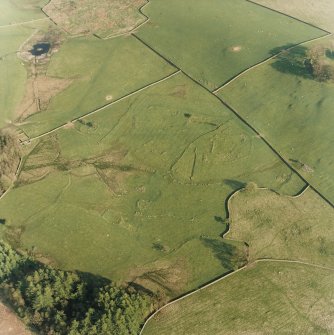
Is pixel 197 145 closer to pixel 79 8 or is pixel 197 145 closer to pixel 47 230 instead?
pixel 47 230

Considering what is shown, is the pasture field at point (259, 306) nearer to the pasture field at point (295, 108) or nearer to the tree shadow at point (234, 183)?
the tree shadow at point (234, 183)

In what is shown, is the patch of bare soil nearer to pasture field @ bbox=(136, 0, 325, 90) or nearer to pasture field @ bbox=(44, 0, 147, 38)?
pasture field @ bbox=(136, 0, 325, 90)

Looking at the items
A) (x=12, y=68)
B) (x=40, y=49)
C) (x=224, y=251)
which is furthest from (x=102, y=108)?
(x=224, y=251)

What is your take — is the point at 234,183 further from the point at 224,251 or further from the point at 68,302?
the point at 68,302

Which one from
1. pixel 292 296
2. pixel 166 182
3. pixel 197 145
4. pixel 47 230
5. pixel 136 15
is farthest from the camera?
pixel 136 15

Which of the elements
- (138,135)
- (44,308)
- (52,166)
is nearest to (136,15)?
(138,135)
